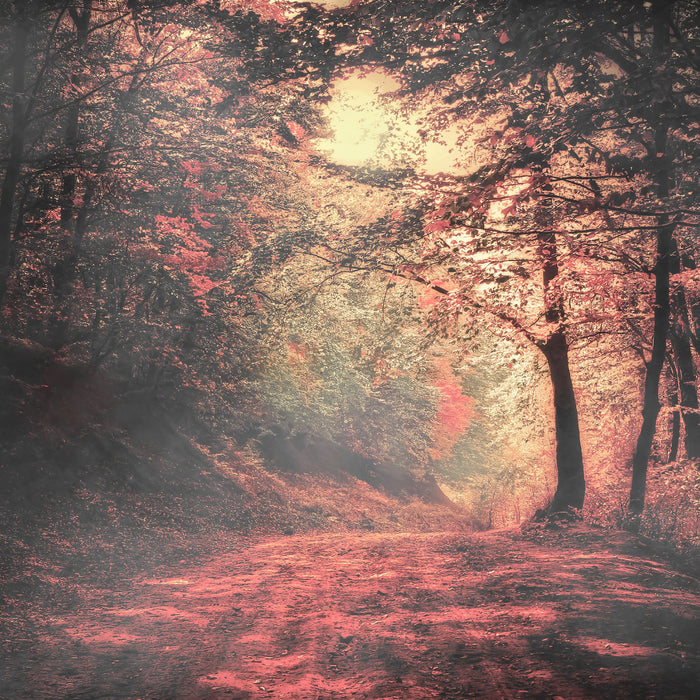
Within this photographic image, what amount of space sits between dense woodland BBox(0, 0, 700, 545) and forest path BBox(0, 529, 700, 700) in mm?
3416

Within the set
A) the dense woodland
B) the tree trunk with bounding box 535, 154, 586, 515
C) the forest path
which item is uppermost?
the dense woodland

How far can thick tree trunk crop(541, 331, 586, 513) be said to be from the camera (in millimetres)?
12555

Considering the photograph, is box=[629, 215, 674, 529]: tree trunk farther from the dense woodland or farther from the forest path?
the forest path

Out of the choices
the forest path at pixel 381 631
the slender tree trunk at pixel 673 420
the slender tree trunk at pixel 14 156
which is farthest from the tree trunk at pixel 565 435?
the slender tree trunk at pixel 14 156

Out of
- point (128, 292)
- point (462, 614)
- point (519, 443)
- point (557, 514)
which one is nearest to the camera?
point (462, 614)

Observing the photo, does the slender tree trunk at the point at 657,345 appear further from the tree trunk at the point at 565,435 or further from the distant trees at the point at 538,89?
the distant trees at the point at 538,89

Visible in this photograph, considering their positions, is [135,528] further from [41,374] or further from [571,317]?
[571,317]

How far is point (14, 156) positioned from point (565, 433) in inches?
492

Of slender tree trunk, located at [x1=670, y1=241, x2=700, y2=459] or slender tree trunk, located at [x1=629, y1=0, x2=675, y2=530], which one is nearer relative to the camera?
slender tree trunk, located at [x1=629, y1=0, x2=675, y2=530]

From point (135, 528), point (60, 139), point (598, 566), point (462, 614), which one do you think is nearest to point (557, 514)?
point (598, 566)

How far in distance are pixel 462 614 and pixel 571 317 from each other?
6729 millimetres

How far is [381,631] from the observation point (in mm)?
6746

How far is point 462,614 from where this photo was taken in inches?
287

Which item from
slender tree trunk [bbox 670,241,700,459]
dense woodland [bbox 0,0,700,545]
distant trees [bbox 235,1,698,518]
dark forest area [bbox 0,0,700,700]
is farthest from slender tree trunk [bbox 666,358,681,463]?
distant trees [bbox 235,1,698,518]
